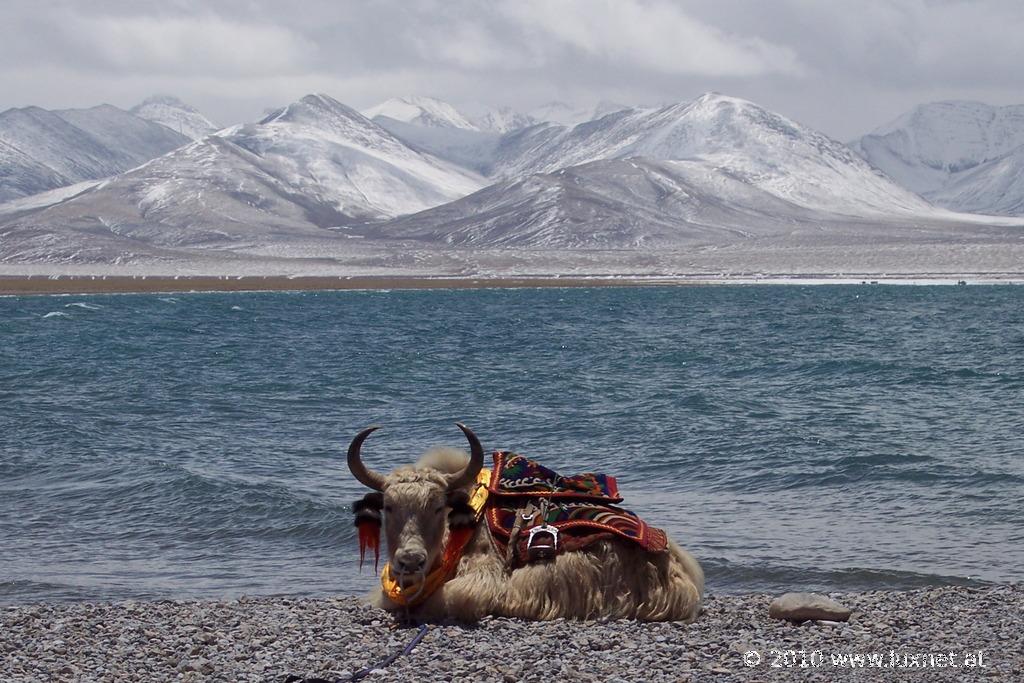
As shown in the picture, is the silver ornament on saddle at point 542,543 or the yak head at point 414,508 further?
the silver ornament on saddle at point 542,543

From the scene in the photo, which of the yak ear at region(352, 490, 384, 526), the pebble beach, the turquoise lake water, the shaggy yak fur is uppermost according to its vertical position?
the yak ear at region(352, 490, 384, 526)

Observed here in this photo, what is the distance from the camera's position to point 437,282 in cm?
13725

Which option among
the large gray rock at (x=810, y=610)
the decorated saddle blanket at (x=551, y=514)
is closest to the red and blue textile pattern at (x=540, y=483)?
the decorated saddle blanket at (x=551, y=514)

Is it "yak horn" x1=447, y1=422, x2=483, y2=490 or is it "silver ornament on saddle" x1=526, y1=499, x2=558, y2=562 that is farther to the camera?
"silver ornament on saddle" x1=526, y1=499, x2=558, y2=562

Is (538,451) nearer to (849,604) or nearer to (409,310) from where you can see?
(849,604)

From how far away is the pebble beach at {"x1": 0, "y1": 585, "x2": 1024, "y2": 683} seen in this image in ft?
24.8

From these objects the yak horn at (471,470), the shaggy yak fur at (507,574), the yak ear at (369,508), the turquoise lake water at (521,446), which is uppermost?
the yak horn at (471,470)

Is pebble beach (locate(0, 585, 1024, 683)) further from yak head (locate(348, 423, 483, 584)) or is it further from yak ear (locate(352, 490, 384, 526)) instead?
yak ear (locate(352, 490, 384, 526))

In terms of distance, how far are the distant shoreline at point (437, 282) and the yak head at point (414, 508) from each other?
10802 centimetres

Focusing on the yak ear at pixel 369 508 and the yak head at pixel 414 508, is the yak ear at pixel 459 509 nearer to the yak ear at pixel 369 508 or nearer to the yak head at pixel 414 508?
the yak head at pixel 414 508

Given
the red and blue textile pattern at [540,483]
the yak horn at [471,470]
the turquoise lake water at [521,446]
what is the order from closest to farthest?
the yak horn at [471,470], the red and blue textile pattern at [540,483], the turquoise lake water at [521,446]

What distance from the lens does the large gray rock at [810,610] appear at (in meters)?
8.90

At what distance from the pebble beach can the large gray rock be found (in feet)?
0.25

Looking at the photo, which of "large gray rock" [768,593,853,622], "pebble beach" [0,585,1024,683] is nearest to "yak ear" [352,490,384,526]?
"pebble beach" [0,585,1024,683]
